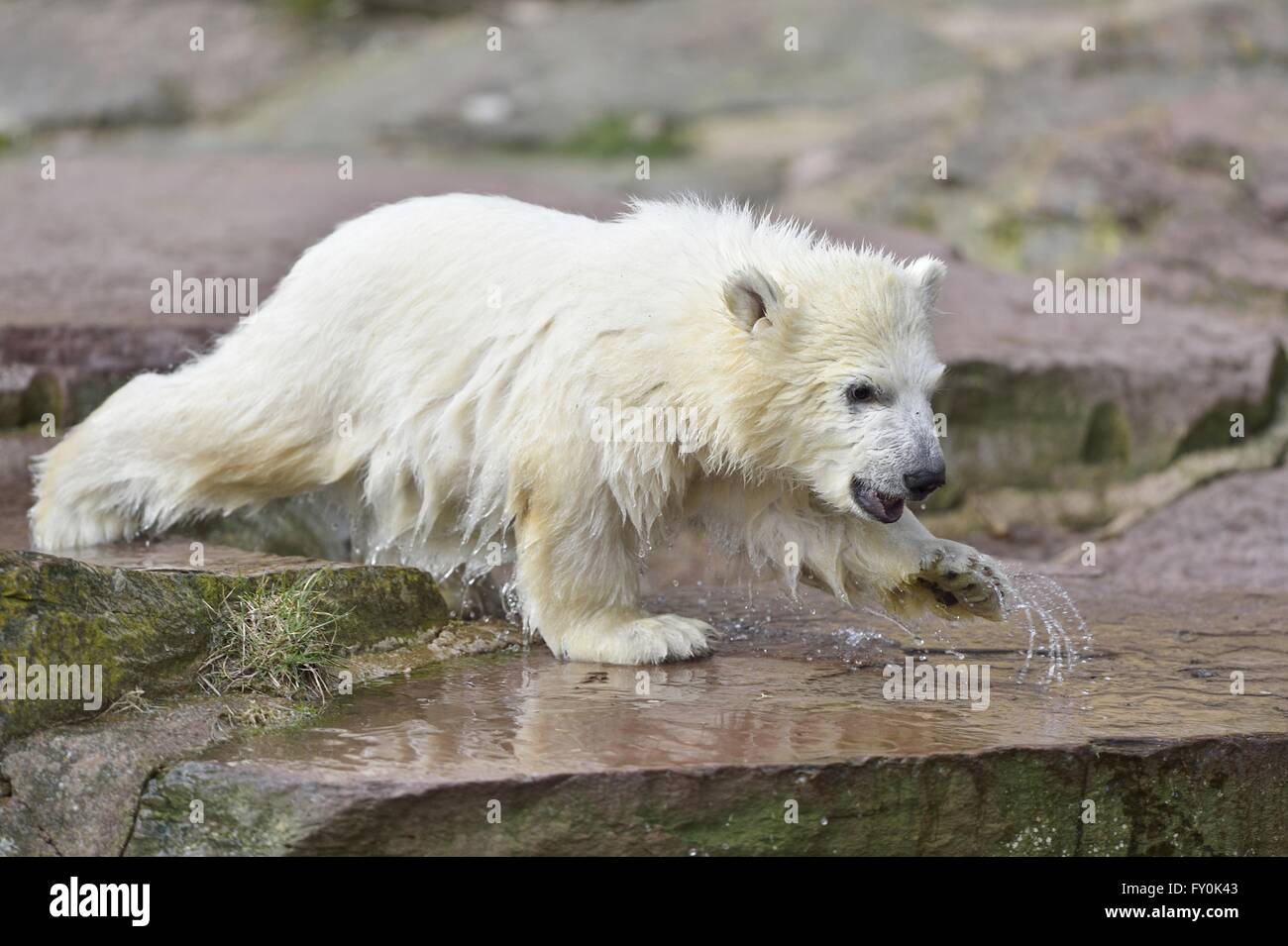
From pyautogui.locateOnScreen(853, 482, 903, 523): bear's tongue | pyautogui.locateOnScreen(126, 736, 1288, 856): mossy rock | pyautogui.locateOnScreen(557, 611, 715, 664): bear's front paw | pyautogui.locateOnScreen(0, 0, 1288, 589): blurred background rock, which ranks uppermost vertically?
pyautogui.locateOnScreen(0, 0, 1288, 589): blurred background rock

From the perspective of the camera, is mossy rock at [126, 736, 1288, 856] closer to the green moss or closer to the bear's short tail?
the bear's short tail

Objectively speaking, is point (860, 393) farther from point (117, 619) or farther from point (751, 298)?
point (117, 619)

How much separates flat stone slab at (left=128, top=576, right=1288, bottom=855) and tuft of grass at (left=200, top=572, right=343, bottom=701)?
0.21 m

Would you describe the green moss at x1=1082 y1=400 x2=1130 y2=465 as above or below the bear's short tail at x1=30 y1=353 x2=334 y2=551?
above

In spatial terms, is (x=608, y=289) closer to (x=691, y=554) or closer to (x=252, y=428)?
(x=252, y=428)

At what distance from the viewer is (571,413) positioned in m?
5.84

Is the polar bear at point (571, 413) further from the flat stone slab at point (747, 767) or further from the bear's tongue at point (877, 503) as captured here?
the flat stone slab at point (747, 767)

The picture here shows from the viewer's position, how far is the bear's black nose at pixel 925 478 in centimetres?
543

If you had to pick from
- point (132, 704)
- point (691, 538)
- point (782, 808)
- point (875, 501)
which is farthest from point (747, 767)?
point (691, 538)

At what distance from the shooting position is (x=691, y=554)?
8.52 m

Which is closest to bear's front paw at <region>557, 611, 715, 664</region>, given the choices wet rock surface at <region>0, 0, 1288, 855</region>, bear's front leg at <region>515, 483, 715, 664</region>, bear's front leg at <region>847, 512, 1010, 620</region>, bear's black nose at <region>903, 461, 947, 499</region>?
bear's front leg at <region>515, 483, 715, 664</region>

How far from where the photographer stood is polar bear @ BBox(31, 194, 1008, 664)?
5609 mm

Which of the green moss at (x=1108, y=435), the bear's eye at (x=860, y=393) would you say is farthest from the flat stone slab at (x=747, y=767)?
the green moss at (x=1108, y=435)

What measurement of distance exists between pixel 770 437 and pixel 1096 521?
4222 mm
